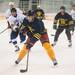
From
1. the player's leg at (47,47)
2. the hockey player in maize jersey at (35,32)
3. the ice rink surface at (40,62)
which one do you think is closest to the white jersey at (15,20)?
the ice rink surface at (40,62)

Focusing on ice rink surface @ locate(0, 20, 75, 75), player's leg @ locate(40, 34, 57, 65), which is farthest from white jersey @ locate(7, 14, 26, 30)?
player's leg @ locate(40, 34, 57, 65)

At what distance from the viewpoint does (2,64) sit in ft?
25.7

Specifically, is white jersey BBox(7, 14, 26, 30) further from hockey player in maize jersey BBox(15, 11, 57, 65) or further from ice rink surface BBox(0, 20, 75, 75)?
hockey player in maize jersey BBox(15, 11, 57, 65)

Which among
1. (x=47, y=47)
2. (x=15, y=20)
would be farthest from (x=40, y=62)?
(x=15, y=20)

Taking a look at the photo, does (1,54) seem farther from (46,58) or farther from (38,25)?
(38,25)

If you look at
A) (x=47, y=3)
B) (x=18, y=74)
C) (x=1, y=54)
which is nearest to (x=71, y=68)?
(x=18, y=74)

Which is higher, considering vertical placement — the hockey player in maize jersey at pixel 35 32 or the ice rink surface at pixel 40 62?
the hockey player in maize jersey at pixel 35 32

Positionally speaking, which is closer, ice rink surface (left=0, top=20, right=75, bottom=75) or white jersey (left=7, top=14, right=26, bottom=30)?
ice rink surface (left=0, top=20, right=75, bottom=75)

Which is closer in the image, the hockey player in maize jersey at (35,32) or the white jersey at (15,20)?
the hockey player in maize jersey at (35,32)

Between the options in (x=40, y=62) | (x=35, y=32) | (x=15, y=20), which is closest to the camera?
(x=35, y=32)

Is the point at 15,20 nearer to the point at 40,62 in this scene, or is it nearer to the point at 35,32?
the point at 40,62

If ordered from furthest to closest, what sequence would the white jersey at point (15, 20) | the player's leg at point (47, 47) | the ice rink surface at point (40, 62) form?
the white jersey at point (15, 20)
the player's leg at point (47, 47)
the ice rink surface at point (40, 62)

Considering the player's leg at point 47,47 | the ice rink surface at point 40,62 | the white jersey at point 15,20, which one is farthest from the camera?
the white jersey at point 15,20

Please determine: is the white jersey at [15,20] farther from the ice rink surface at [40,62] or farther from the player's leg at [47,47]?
the player's leg at [47,47]
